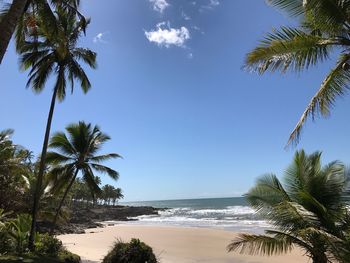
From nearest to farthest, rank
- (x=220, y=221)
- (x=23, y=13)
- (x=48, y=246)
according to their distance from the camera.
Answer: (x=23, y=13) < (x=48, y=246) < (x=220, y=221)

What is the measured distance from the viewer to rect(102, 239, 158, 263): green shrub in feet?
28.4

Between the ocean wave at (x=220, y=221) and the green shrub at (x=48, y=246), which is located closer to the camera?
the green shrub at (x=48, y=246)

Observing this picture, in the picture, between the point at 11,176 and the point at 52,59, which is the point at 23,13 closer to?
the point at 52,59

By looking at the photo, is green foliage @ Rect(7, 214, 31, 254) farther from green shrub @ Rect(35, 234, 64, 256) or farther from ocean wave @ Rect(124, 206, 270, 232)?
ocean wave @ Rect(124, 206, 270, 232)

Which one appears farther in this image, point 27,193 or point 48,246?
point 27,193

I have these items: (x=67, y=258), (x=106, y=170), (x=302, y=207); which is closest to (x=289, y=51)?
(x=302, y=207)

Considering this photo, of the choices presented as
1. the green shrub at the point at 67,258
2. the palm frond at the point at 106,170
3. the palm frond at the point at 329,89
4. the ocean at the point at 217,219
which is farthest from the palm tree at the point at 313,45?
the palm frond at the point at 106,170

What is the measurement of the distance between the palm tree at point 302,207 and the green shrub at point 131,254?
1999mm

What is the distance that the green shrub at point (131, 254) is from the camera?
8648 mm

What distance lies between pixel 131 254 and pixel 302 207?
4.06m

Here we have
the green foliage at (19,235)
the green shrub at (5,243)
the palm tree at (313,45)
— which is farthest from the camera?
the green foliage at (19,235)

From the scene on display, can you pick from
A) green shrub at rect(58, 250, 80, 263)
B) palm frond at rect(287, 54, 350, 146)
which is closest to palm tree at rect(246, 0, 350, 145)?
palm frond at rect(287, 54, 350, 146)

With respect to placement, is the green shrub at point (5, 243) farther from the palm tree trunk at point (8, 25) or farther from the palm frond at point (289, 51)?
the palm frond at point (289, 51)

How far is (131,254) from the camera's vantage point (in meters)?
8.67
